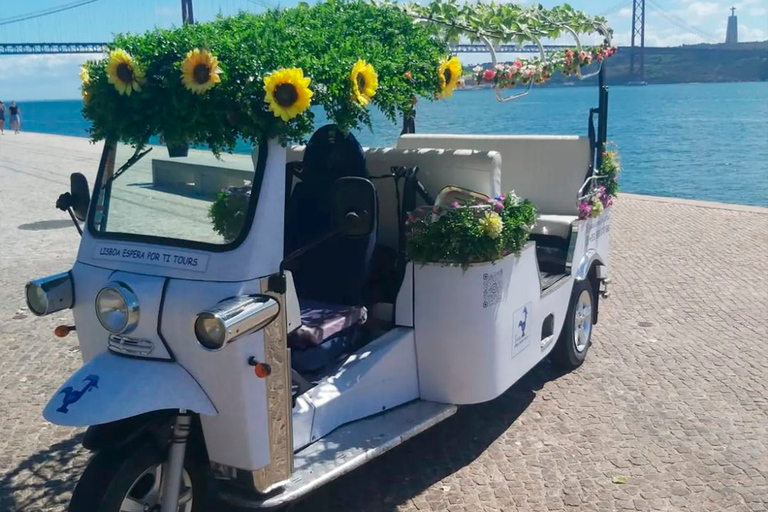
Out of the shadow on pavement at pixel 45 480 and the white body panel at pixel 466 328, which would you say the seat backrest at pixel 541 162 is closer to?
the white body panel at pixel 466 328

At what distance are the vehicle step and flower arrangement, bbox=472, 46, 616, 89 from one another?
88.6 inches

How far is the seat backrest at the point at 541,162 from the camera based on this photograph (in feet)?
22.2

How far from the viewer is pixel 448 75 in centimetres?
440

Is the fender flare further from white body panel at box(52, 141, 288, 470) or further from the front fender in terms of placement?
the front fender

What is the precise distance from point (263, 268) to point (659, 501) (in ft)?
7.91

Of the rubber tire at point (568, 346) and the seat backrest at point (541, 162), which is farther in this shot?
the seat backrest at point (541, 162)

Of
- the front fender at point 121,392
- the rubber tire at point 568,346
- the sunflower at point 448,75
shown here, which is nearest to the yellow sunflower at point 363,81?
the sunflower at point 448,75

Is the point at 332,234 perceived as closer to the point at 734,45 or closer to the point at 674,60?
the point at 734,45

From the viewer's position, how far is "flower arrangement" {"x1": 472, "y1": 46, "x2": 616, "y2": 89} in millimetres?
5660

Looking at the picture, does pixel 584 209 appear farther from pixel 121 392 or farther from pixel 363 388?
pixel 121 392

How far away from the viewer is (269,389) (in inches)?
139

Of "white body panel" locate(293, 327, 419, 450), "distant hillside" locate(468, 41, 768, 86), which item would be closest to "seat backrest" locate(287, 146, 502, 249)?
"white body panel" locate(293, 327, 419, 450)

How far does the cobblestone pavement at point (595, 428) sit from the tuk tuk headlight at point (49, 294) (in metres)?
1.28

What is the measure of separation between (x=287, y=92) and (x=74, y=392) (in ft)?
4.75
